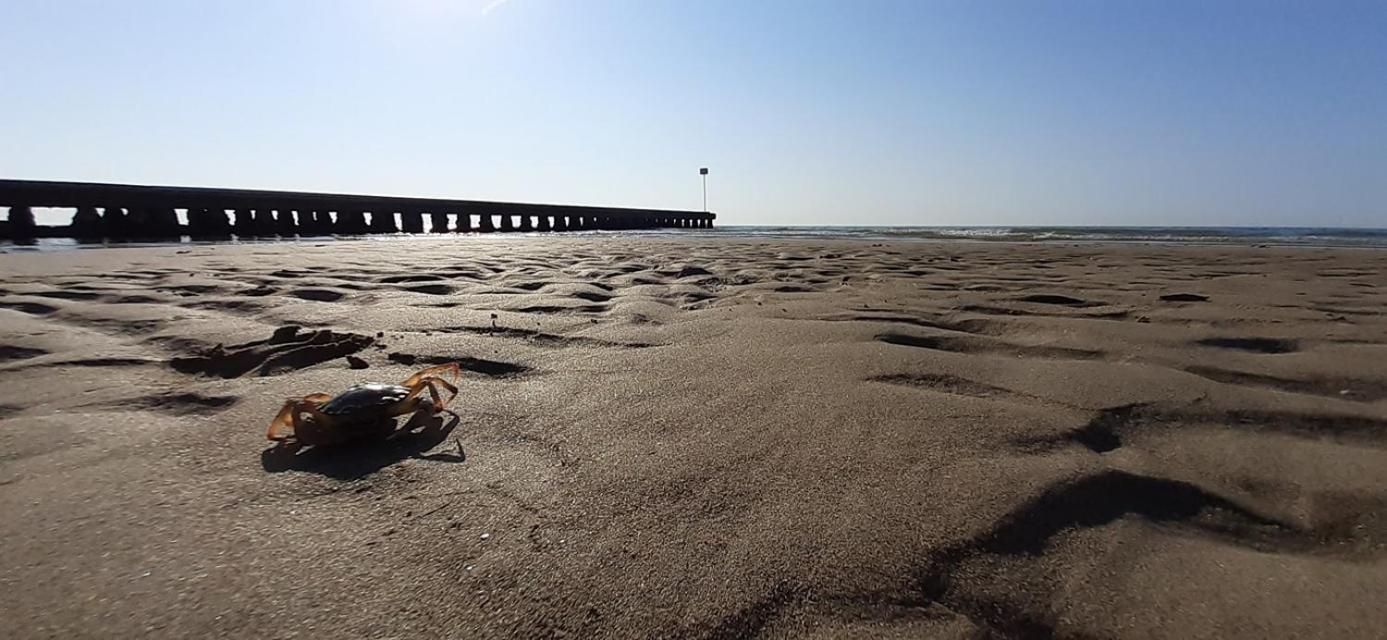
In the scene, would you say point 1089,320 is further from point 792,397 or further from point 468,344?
point 468,344

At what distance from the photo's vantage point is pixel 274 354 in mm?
2275

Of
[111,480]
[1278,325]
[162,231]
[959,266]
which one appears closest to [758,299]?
[1278,325]

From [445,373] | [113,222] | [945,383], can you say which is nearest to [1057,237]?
[945,383]

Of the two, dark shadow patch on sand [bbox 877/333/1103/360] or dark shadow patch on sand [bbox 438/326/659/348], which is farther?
dark shadow patch on sand [bbox 438/326/659/348]

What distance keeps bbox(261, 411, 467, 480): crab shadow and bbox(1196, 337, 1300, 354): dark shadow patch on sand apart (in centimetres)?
273

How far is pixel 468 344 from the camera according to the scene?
8.13ft

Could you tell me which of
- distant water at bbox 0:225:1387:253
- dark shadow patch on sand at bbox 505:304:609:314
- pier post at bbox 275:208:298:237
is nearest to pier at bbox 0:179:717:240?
pier post at bbox 275:208:298:237

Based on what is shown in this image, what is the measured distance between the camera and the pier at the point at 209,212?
47.2 ft

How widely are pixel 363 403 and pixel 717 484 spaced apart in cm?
96

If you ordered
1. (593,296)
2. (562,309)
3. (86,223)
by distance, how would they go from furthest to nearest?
(86,223) → (593,296) → (562,309)

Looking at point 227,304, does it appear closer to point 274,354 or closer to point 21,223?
point 274,354

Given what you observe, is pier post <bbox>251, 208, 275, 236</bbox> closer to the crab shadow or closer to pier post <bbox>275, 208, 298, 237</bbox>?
pier post <bbox>275, 208, 298, 237</bbox>

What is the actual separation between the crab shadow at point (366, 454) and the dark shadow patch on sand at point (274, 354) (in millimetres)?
809

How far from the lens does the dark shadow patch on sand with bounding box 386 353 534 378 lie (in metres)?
2.14
